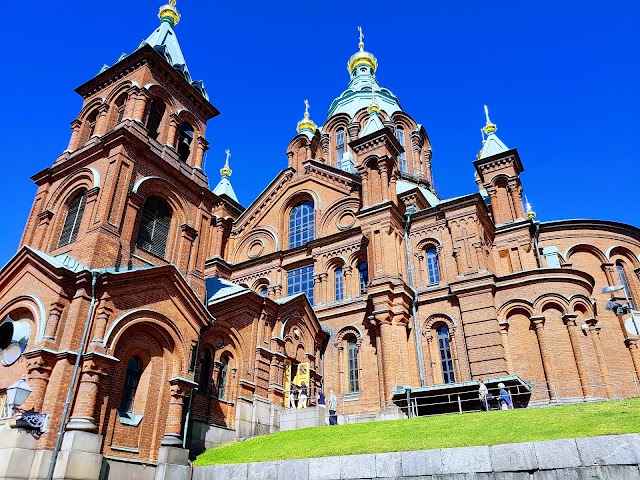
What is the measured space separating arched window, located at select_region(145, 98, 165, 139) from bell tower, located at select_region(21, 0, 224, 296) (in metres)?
0.04

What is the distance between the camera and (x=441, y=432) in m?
12.3

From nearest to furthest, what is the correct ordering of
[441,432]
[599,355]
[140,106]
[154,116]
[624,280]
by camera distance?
[441,432] → [140,106] → [154,116] → [599,355] → [624,280]

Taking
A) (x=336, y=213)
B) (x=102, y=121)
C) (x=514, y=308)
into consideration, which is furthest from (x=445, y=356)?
(x=102, y=121)

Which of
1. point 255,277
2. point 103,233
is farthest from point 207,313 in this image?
point 255,277

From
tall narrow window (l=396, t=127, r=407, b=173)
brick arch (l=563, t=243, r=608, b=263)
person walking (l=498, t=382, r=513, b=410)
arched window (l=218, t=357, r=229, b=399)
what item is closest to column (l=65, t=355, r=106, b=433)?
arched window (l=218, t=357, r=229, b=399)

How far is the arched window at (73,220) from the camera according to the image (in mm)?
17656

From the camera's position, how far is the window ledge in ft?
46.0

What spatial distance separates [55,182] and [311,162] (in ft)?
49.9

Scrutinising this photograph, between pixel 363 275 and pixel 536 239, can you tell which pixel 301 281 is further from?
pixel 536 239

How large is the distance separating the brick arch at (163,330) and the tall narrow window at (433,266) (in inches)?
507

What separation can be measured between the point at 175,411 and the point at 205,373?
2911 mm

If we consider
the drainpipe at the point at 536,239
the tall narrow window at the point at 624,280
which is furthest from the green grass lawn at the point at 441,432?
the tall narrow window at the point at 624,280

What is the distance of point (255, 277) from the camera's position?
95.8 ft

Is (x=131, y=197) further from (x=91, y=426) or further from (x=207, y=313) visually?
(x=91, y=426)
